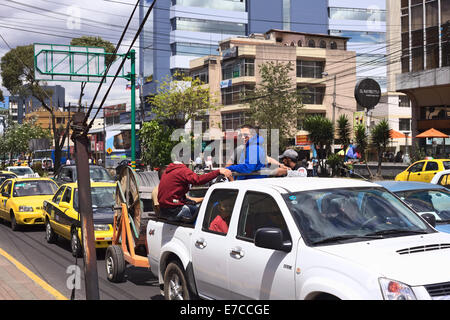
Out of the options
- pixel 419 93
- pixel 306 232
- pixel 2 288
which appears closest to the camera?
pixel 306 232

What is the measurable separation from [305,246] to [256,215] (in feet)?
3.12

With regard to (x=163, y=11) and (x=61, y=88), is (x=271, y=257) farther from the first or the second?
(x=61, y=88)

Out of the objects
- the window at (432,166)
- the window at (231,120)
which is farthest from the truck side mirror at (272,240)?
the window at (231,120)

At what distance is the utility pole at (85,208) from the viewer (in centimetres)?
601

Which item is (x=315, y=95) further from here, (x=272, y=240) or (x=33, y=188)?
(x=272, y=240)

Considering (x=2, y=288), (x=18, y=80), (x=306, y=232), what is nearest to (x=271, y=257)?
(x=306, y=232)

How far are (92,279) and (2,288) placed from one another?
290 centimetres

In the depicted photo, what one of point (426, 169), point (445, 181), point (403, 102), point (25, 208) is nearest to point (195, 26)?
point (403, 102)

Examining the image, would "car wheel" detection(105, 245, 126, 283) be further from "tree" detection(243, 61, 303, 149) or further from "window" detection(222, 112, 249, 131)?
"window" detection(222, 112, 249, 131)

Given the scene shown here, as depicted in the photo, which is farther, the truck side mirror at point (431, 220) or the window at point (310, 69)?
the window at point (310, 69)

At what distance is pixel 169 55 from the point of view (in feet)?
269

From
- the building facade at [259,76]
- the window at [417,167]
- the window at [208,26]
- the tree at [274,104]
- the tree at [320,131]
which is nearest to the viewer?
the window at [417,167]

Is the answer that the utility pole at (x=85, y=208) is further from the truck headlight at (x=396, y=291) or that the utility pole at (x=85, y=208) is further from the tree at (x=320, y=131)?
the tree at (x=320, y=131)

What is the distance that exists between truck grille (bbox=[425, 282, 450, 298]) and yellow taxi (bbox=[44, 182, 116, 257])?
811 centimetres
